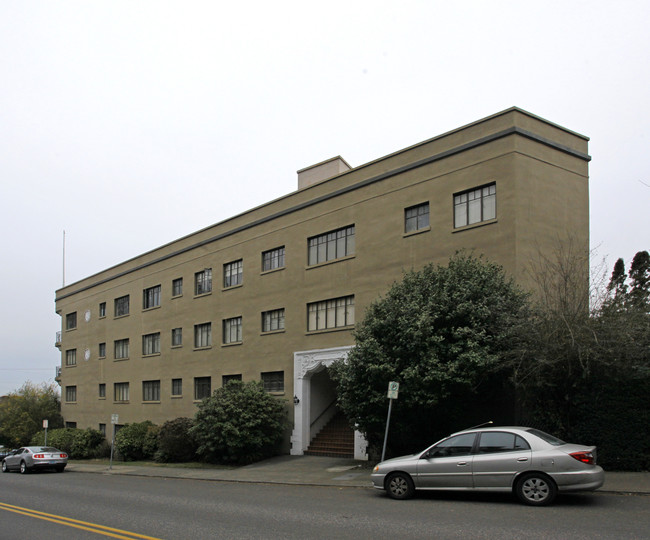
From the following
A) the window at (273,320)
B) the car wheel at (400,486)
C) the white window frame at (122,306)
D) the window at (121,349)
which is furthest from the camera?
the white window frame at (122,306)

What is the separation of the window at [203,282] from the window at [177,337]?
276 cm

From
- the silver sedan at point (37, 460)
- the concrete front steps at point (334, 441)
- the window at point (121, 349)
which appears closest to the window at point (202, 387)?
the silver sedan at point (37, 460)

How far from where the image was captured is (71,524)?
11.7 metres

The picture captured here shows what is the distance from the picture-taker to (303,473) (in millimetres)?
21281

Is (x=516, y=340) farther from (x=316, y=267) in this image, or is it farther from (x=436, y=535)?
(x=316, y=267)

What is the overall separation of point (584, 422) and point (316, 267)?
13.7m

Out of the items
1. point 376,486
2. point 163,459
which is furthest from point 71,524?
→ point 163,459

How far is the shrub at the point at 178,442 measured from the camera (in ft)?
98.6

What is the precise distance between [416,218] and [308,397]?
9.20 meters

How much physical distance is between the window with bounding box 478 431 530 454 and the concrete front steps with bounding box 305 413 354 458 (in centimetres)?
1292

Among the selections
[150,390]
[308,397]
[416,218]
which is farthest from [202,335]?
[416,218]

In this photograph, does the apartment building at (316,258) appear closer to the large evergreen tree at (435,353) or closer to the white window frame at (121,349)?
the white window frame at (121,349)

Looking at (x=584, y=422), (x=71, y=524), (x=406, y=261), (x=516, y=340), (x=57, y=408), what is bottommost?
(x=57, y=408)

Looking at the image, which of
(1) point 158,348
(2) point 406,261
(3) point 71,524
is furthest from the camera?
(1) point 158,348
